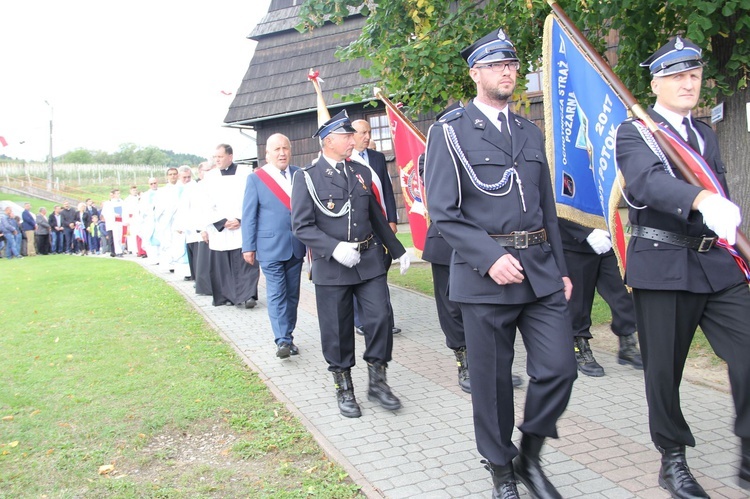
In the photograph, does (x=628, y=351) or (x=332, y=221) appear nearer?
(x=332, y=221)

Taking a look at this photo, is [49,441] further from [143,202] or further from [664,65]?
[143,202]

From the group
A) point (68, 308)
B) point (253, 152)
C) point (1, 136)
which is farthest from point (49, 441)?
point (1, 136)

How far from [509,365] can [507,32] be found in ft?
20.1

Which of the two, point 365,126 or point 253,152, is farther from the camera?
point 253,152

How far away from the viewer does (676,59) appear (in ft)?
12.8

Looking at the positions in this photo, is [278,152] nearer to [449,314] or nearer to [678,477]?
[449,314]

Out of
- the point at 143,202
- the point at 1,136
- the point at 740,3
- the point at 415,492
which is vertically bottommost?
the point at 415,492

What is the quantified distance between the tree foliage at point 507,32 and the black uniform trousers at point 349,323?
10.8ft

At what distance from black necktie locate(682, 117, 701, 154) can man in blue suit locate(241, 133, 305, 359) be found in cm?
433

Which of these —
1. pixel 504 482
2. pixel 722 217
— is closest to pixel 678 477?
pixel 504 482

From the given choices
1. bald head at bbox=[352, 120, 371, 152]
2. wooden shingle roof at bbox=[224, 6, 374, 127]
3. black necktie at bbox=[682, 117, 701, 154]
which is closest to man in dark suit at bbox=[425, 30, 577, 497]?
black necktie at bbox=[682, 117, 701, 154]

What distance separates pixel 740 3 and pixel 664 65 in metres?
2.83

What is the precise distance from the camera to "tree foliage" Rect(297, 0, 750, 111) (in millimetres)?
6734

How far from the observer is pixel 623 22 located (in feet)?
24.1
